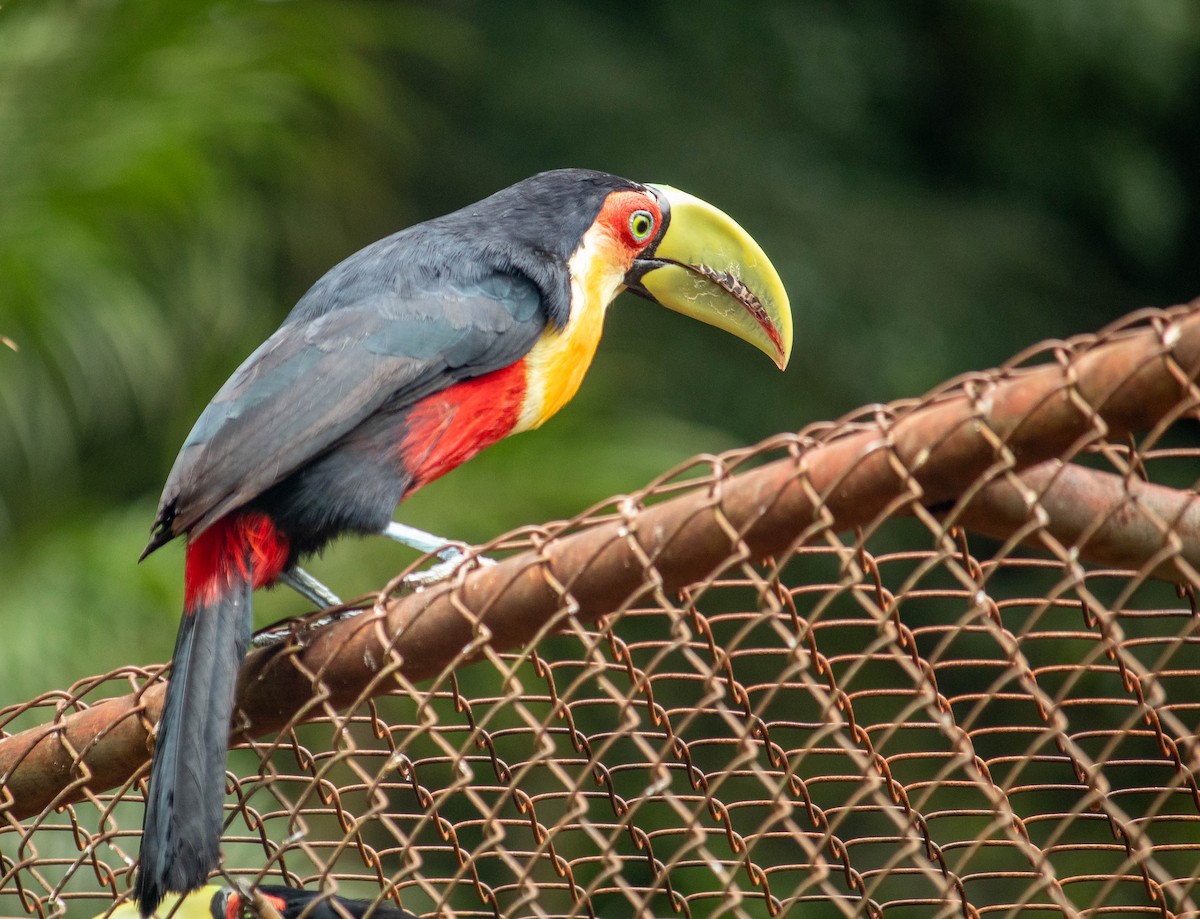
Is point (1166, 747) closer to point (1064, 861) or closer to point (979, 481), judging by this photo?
point (979, 481)

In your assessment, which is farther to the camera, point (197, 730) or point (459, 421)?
point (459, 421)

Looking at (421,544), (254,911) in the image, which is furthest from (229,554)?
(254,911)

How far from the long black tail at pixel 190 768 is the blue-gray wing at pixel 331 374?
262 millimetres

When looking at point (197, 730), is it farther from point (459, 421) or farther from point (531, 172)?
point (531, 172)

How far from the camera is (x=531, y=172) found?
7012 millimetres

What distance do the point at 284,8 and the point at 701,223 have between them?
225 centimetres

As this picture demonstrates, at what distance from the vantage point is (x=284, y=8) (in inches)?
189

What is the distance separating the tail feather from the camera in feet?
6.35

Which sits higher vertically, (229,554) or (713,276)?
(713,276)

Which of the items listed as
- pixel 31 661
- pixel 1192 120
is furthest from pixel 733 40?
pixel 31 661

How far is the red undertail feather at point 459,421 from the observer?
2744 millimetres

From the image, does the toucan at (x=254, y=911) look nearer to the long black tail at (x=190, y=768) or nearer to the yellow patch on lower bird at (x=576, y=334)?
the long black tail at (x=190, y=768)

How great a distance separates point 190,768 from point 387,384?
0.89 metres

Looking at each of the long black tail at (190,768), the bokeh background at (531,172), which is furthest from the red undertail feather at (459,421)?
the bokeh background at (531,172)
